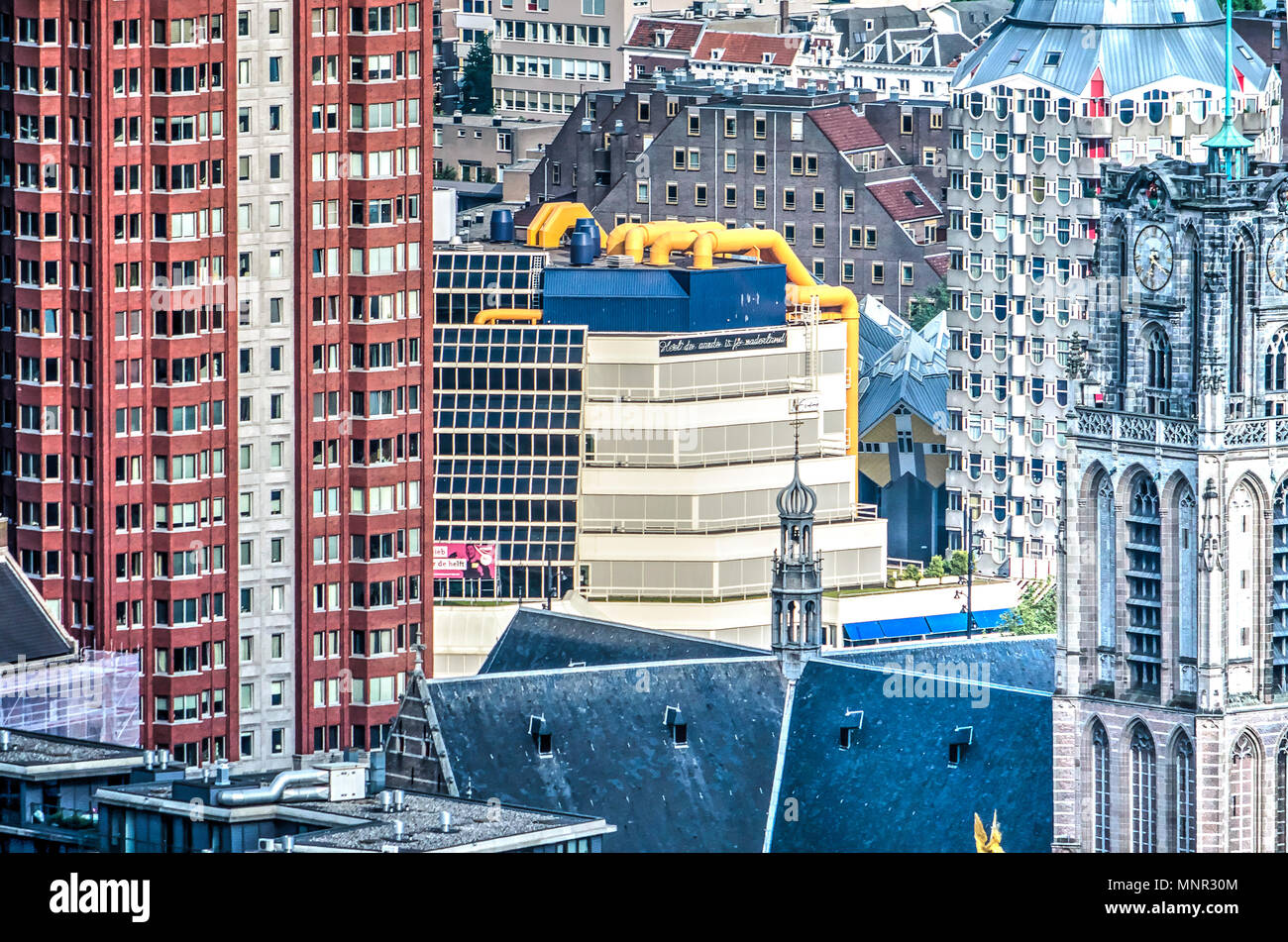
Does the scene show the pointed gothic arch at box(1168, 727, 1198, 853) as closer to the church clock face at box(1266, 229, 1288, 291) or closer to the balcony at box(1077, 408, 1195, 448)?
the balcony at box(1077, 408, 1195, 448)

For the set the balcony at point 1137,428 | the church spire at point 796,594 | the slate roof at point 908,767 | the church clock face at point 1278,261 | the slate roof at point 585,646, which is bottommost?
the slate roof at point 908,767

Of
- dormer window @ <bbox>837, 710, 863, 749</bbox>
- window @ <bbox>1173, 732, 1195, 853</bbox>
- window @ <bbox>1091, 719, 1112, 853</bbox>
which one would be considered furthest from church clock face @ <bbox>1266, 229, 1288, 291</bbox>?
dormer window @ <bbox>837, 710, 863, 749</bbox>

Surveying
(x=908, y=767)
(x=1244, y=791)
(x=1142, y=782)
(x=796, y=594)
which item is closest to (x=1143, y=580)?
(x=1142, y=782)

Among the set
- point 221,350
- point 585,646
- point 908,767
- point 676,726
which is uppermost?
point 221,350

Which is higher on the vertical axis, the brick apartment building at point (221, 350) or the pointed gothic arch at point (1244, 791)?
the brick apartment building at point (221, 350)

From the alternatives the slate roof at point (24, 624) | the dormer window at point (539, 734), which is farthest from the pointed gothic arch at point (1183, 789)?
the slate roof at point (24, 624)

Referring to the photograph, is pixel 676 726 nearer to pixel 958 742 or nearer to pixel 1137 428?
pixel 958 742

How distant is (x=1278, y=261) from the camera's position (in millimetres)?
138750

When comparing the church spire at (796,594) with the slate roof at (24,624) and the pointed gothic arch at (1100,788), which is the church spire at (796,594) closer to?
the pointed gothic arch at (1100,788)

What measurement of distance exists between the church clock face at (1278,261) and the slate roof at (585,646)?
32.3m

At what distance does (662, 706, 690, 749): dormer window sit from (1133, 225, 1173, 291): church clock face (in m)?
28.8

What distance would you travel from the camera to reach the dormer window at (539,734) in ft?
493

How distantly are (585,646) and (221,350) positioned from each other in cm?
3389

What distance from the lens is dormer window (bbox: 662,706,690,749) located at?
155 metres
